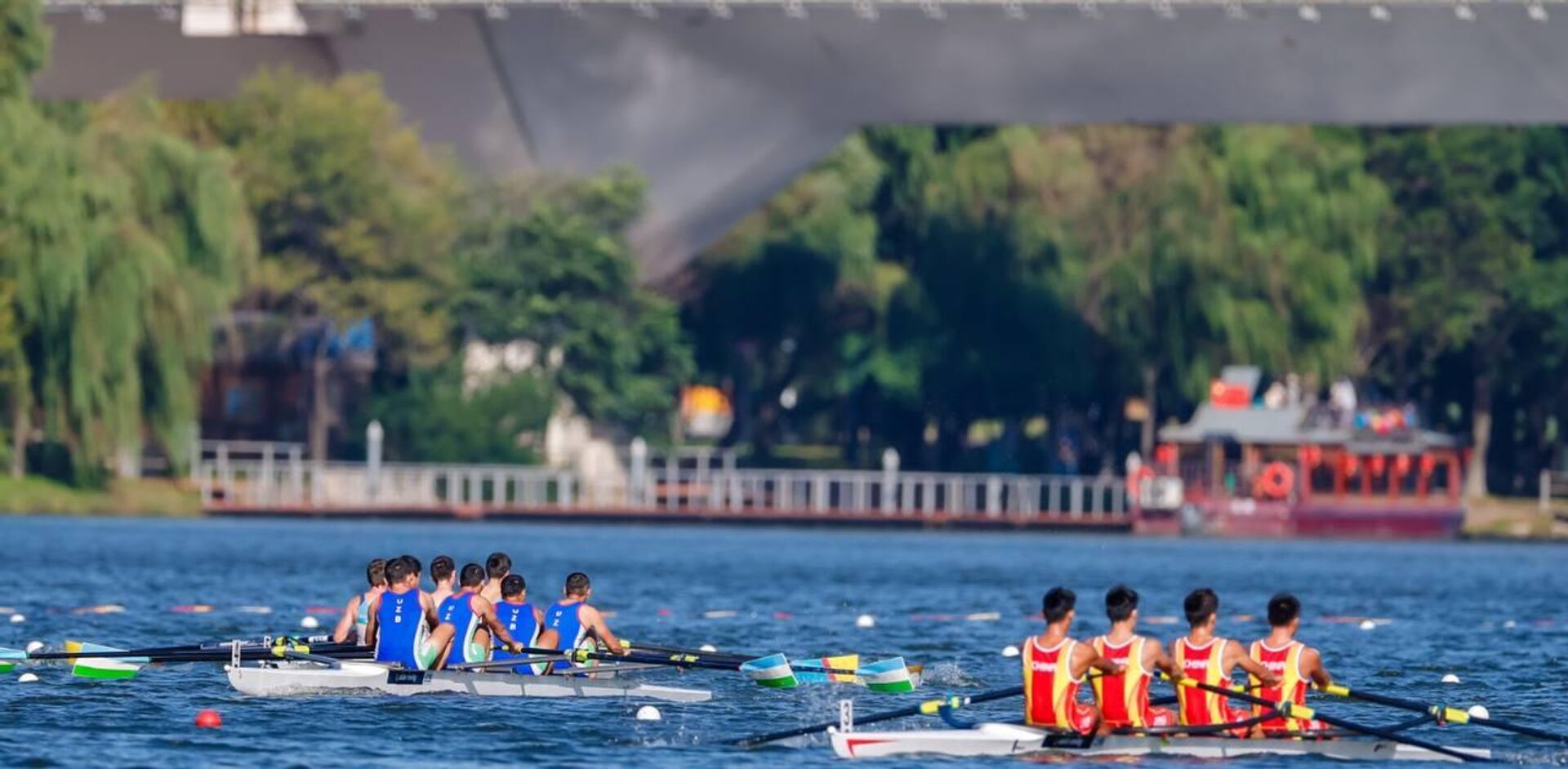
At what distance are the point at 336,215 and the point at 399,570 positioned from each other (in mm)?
51286

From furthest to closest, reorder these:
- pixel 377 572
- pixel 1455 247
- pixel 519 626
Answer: pixel 1455 247 → pixel 519 626 → pixel 377 572

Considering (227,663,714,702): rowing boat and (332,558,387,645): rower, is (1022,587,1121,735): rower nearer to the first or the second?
(227,663,714,702): rowing boat

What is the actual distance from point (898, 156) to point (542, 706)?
59033 mm

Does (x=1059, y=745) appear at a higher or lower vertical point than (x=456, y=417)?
lower

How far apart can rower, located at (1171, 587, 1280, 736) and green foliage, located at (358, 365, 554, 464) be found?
5469cm

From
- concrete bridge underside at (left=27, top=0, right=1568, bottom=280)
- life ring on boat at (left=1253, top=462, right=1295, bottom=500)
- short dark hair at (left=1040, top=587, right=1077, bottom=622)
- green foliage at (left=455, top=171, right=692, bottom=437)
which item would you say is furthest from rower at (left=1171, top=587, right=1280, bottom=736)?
life ring on boat at (left=1253, top=462, right=1295, bottom=500)

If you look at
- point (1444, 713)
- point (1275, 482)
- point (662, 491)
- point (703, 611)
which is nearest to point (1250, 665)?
point (1444, 713)

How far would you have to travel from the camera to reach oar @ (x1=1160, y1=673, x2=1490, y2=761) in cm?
2416

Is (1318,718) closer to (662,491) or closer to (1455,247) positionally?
(662,491)

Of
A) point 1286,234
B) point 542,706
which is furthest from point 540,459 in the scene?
point 542,706

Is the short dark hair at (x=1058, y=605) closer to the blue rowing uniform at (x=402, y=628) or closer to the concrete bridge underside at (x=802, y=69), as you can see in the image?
the blue rowing uniform at (x=402, y=628)

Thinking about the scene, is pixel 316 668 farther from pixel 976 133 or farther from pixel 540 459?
pixel 976 133

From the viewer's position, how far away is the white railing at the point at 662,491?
251 feet

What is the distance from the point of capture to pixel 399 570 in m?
27.4
